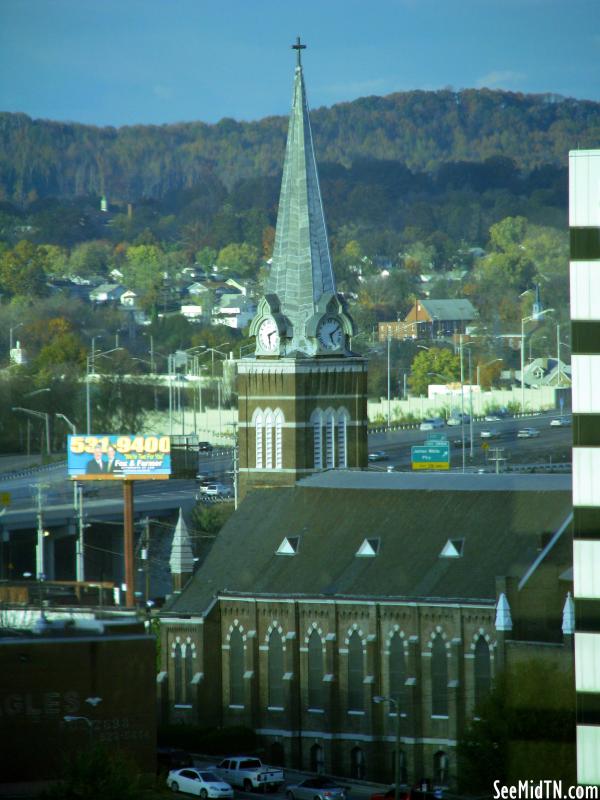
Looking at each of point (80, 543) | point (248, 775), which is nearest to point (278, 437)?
point (248, 775)

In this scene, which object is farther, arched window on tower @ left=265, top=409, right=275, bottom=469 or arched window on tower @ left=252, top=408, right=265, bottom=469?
arched window on tower @ left=252, top=408, right=265, bottom=469

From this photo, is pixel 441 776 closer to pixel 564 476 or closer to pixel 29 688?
pixel 564 476

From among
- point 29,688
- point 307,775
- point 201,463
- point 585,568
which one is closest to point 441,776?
point 307,775

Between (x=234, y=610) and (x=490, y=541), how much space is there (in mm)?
10822

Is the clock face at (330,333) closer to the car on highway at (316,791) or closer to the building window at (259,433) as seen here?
the building window at (259,433)

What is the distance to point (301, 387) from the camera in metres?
104

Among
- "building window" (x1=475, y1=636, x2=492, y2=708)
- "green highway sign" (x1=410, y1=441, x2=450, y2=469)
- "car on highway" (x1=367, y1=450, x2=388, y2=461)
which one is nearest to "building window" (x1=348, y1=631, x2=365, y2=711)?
"building window" (x1=475, y1=636, x2=492, y2=708)

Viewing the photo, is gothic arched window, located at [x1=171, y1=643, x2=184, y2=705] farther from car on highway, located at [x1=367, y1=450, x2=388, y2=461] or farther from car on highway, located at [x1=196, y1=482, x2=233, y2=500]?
car on highway, located at [x1=367, y1=450, x2=388, y2=461]

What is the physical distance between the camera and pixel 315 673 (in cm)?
9544

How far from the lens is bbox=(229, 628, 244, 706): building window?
97375mm

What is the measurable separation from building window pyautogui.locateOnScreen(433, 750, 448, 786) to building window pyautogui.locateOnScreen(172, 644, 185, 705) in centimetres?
1260

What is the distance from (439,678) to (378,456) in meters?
72.6

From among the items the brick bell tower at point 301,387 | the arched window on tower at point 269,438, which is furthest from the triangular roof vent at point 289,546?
the arched window on tower at point 269,438

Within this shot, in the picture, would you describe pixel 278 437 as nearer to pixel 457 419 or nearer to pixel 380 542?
pixel 380 542
